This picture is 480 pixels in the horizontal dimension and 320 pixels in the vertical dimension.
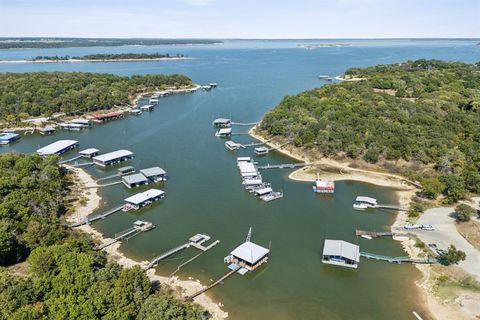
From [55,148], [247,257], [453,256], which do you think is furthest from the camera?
[55,148]

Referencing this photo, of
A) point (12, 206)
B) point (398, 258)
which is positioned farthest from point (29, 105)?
point (398, 258)

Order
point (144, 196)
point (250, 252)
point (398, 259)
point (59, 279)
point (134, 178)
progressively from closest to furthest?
point (59, 279)
point (250, 252)
point (398, 259)
point (144, 196)
point (134, 178)

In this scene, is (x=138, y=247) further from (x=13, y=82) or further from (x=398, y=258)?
(x=13, y=82)

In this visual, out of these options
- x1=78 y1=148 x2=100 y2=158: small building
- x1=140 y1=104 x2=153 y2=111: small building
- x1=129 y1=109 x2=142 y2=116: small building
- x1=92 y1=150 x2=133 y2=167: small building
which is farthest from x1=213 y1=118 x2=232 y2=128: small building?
x1=78 y1=148 x2=100 y2=158: small building

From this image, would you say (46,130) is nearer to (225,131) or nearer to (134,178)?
(134,178)

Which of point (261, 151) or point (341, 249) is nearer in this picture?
point (341, 249)

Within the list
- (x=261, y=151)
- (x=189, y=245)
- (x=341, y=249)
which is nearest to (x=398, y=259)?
(x=341, y=249)

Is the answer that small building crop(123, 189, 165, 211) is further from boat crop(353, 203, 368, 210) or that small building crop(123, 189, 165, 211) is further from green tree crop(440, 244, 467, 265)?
green tree crop(440, 244, 467, 265)
